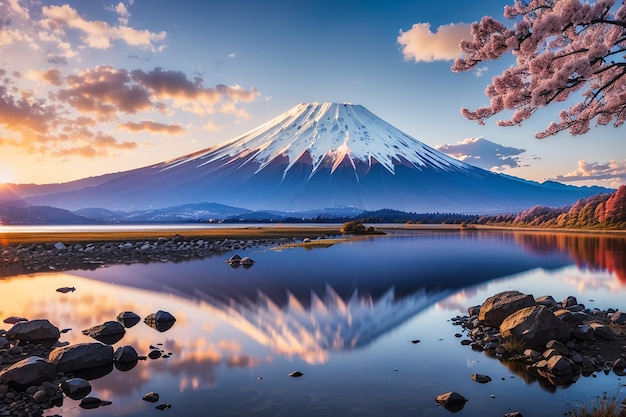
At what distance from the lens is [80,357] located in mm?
9461

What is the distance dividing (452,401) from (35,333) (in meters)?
10.8

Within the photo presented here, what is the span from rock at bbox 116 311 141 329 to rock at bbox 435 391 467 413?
33.3 feet

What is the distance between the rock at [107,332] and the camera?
483 inches

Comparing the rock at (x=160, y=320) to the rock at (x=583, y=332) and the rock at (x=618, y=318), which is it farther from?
the rock at (x=618, y=318)

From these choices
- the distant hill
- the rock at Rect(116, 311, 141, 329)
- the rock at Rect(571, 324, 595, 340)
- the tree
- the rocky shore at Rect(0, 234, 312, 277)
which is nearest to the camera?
the tree

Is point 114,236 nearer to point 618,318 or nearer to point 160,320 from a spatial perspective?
point 160,320

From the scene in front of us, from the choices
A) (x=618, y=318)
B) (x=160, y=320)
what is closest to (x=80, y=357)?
(x=160, y=320)

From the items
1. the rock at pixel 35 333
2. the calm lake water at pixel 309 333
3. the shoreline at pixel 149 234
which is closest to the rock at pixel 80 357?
the calm lake water at pixel 309 333

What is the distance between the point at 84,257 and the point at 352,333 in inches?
1217

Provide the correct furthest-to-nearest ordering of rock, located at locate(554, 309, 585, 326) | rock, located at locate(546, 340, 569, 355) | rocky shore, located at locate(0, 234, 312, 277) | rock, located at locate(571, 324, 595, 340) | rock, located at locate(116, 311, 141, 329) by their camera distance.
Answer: rocky shore, located at locate(0, 234, 312, 277)
rock, located at locate(116, 311, 141, 329)
rock, located at locate(554, 309, 585, 326)
rock, located at locate(571, 324, 595, 340)
rock, located at locate(546, 340, 569, 355)

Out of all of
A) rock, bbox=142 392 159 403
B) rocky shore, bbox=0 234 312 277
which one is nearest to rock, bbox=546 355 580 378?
rock, bbox=142 392 159 403

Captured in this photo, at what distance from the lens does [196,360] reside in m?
Answer: 10.4

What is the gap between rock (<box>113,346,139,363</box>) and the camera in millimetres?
10064

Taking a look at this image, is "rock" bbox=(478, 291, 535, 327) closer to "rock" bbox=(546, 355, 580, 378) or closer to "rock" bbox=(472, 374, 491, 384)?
"rock" bbox=(546, 355, 580, 378)
